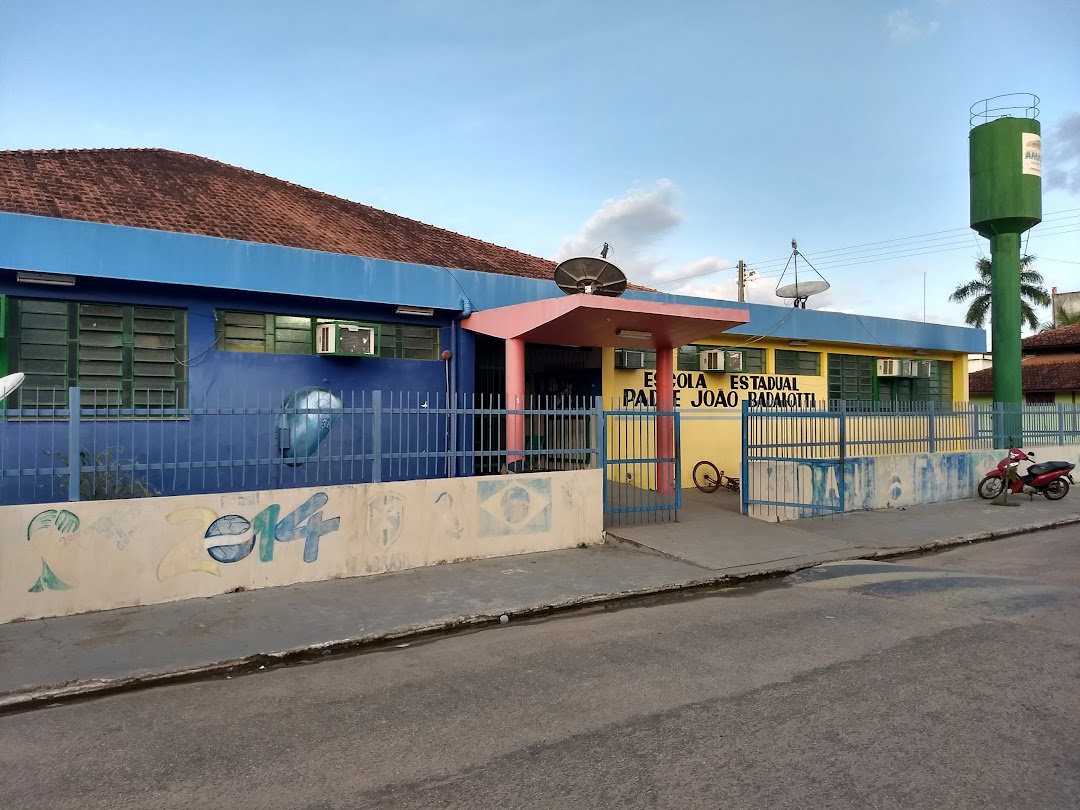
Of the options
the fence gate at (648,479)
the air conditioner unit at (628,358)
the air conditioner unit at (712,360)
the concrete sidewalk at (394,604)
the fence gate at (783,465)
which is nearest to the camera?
the concrete sidewalk at (394,604)

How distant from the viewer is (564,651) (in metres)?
5.38

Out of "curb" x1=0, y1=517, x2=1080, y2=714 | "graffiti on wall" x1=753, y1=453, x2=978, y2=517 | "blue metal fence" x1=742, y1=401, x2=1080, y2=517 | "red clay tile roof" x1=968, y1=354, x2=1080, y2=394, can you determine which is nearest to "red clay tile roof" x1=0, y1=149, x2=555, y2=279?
"blue metal fence" x1=742, y1=401, x2=1080, y2=517

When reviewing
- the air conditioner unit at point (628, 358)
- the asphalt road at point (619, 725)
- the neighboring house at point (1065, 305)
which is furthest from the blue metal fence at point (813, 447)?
the neighboring house at point (1065, 305)

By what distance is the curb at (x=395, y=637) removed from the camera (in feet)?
15.4

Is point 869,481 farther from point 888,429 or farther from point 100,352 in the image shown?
point 100,352

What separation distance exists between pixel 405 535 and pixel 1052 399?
1212 inches

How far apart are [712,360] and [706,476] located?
8.85 ft

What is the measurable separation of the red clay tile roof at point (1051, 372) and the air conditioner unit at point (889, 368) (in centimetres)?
1077

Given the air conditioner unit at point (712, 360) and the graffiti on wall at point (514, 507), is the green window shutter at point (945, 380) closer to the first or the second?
the air conditioner unit at point (712, 360)

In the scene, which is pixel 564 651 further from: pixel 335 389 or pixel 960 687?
pixel 335 389

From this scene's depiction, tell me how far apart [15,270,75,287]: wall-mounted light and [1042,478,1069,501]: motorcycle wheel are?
16944 mm

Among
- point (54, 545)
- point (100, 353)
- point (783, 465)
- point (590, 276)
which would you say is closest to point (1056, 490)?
point (783, 465)

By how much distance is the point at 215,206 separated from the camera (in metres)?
13.1

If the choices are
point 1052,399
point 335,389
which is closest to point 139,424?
point 335,389
